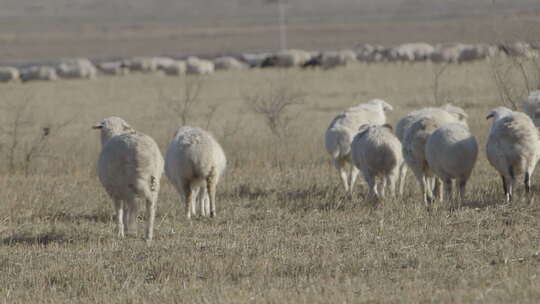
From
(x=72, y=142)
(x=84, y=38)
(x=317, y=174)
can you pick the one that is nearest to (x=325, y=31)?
(x=84, y=38)

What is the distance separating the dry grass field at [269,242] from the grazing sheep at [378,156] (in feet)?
1.02

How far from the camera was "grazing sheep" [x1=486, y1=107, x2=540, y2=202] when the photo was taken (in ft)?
33.8

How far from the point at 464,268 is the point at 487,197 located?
4011 mm

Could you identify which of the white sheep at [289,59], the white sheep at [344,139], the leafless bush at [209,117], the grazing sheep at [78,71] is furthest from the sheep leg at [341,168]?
the grazing sheep at [78,71]

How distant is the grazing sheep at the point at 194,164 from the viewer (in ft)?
36.3

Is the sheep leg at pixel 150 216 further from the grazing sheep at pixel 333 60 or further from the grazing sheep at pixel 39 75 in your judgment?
the grazing sheep at pixel 39 75

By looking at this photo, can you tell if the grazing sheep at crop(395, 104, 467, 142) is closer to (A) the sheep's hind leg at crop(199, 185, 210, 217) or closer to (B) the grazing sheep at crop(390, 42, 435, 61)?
(A) the sheep's hind leg at crop(199, 185, 210, 217)

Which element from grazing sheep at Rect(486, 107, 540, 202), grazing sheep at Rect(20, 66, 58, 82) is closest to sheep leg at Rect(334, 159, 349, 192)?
grazing sheep at Rect(486, 107, 540, 202)

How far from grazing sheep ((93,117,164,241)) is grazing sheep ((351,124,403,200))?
9.79 ft

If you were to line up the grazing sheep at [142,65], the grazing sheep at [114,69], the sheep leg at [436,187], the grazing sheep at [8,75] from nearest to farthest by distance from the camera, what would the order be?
the sheep leg at [436,187]
the grazing sheep at [8,75]
the grazing sheep at [114,69]
the grazing sheep at [142,65]

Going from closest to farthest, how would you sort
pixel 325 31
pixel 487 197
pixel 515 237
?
pixel 515 237 < pixel 487 197 < pixel 325 31

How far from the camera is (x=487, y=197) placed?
37.7 ft

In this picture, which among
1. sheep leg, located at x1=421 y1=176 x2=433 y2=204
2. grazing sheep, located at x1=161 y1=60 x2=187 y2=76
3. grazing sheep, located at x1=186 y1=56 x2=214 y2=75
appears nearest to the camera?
sheep leg, located at x1=421 y1=176 x2=433 y2=204

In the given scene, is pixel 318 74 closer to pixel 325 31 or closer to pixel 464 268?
pixel 464 268
